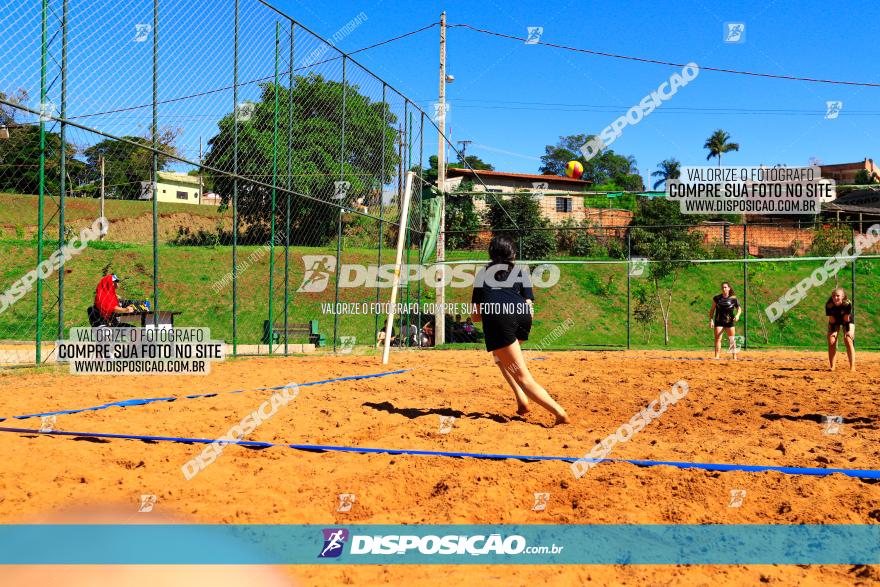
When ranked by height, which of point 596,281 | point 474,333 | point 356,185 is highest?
point 356,185

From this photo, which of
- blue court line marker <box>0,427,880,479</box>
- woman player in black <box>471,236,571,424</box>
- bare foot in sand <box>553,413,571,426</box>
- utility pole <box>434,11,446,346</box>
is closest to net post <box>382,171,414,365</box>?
woman player in black <box>471,236,571,424</box>

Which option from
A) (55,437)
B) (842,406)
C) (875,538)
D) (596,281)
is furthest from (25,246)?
(875,538)

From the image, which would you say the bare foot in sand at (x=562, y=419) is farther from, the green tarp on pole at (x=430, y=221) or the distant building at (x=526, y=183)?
the distant building at (x=526, y=183)

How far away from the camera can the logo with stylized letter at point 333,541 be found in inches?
121

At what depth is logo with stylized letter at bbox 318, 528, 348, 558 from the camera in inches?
121

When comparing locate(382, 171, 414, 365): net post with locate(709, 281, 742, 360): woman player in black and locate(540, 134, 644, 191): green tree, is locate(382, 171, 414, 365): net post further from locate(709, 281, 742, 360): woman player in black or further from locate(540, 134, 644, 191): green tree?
locate(540, 134, 644, 191): green tree

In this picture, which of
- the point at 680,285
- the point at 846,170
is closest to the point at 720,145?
the point at 846,170

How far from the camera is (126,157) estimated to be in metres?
10.1

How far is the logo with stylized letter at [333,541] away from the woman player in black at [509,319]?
2743 mm

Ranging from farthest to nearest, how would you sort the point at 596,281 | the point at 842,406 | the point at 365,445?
1. the point at 596,281
2. the point at 842,406
3. the point at 365,445

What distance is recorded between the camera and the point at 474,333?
71.7ft

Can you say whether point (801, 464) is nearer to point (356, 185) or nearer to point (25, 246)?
point (356, 185)

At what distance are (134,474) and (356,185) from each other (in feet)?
38.9

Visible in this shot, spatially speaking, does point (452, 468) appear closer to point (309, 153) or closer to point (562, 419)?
point (562, 419)
